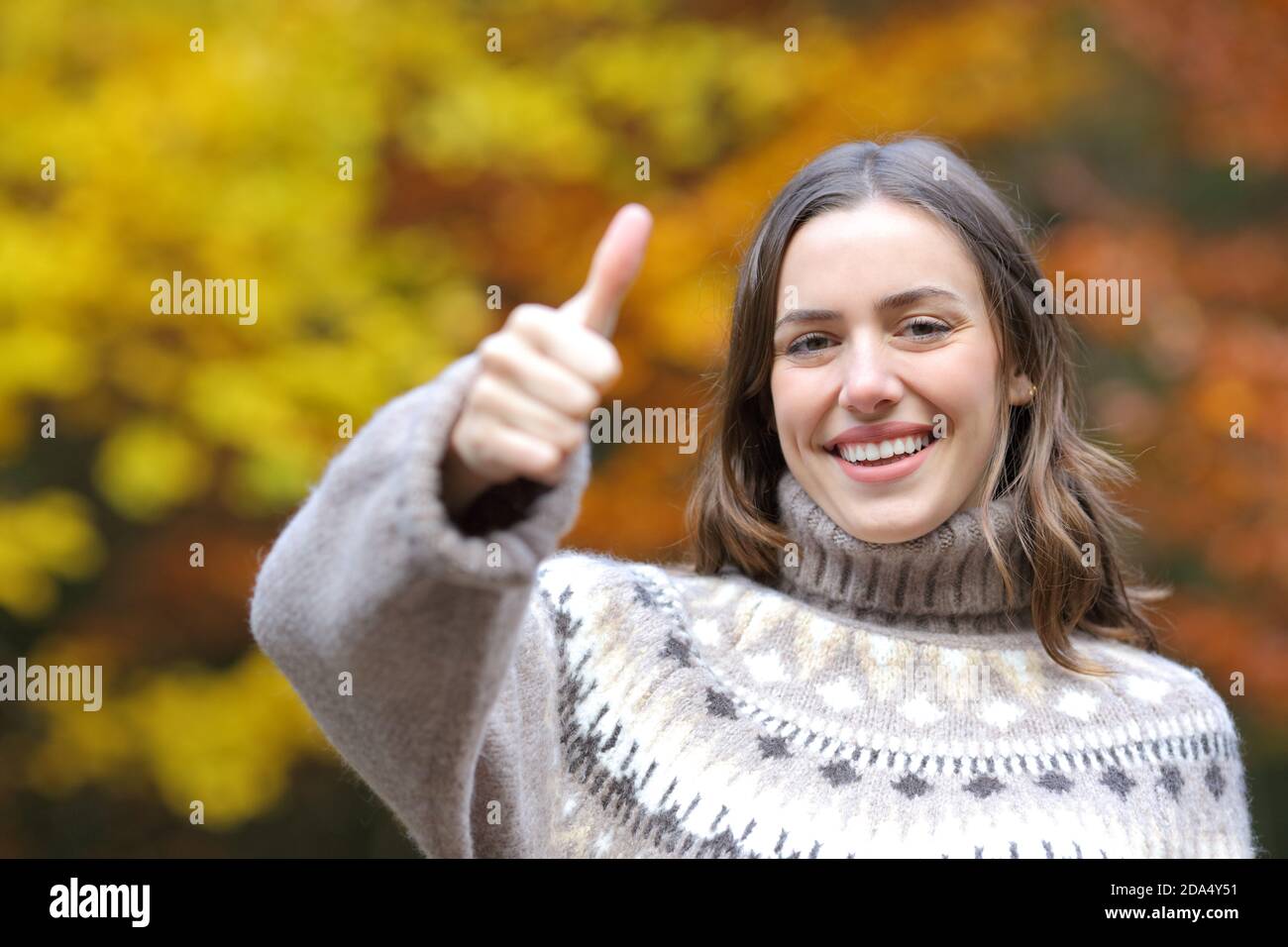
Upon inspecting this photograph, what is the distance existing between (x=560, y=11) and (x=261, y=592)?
328 cm

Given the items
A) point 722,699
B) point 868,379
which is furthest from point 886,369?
point 722,699

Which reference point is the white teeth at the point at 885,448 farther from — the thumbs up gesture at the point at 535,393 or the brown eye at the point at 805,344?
the thumbs up gesture at the point at 535,393

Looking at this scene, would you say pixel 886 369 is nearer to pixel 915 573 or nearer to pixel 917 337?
pixel 917 337

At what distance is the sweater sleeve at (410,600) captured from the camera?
4.62ft

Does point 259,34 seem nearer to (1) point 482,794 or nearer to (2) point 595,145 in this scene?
(2) point 595,145

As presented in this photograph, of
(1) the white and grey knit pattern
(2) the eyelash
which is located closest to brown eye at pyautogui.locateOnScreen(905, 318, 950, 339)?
(2) the eyelash

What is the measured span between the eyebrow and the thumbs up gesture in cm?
80

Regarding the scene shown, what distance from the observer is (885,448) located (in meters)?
2.15

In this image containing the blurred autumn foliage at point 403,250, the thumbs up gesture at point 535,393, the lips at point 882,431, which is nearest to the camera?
the thumbs up gesture at point 535,393

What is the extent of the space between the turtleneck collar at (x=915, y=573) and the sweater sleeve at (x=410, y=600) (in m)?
0.78

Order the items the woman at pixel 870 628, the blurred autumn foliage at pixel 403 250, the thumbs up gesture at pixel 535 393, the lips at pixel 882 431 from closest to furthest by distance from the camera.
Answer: the thumbs up gesture at pixel 535 393
the woman at pixel 870 628
the lips at pixel 882 431
the blurred autumn foliage at pixel 403 250

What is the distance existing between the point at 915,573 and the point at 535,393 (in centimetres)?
108

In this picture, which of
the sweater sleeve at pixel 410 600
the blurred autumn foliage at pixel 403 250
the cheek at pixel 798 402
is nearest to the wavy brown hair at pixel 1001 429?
the cheek at pixel 798 402

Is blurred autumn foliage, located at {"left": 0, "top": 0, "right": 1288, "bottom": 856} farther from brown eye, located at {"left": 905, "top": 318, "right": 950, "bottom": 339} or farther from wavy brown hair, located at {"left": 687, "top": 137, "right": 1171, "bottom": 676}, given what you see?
brown eye, located at {"left": 905, "top": 318, "right": 950, "bottom": 339}
